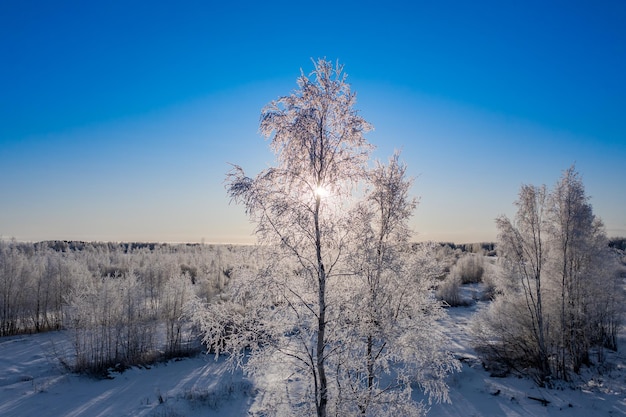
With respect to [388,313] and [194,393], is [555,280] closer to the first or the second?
[388,313]

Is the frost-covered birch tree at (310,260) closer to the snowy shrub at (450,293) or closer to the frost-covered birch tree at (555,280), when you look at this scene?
the frost-covered birch tree at (555,280)

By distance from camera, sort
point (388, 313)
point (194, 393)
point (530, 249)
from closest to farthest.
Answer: point (388, 313) < point (194, 393) < point (530, 249)

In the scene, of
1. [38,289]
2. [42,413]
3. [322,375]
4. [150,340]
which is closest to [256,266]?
[322,375]

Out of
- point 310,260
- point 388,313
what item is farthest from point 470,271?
point 310,260

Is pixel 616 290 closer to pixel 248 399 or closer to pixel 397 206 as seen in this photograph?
pixel 397 206

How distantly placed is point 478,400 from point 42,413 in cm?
1107

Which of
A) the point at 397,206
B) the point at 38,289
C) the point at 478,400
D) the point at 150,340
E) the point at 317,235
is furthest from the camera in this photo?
the point at 38,289

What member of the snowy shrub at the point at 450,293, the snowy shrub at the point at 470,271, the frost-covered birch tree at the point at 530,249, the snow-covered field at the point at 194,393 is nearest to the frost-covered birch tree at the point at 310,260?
the snow-covered field at the point at 194,393

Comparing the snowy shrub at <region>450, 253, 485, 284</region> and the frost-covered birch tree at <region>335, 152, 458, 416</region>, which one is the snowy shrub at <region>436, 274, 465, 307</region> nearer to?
the snowy shrub at <region>450, 253, 485, 284</region>

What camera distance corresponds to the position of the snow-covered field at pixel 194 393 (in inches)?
359

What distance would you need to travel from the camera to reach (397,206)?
23.6 feet

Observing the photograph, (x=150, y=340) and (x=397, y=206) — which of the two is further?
(x=150, y=340)

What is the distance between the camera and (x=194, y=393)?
33.1 ft

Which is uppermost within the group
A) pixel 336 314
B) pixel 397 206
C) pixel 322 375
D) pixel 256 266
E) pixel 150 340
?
pixel 397 206
